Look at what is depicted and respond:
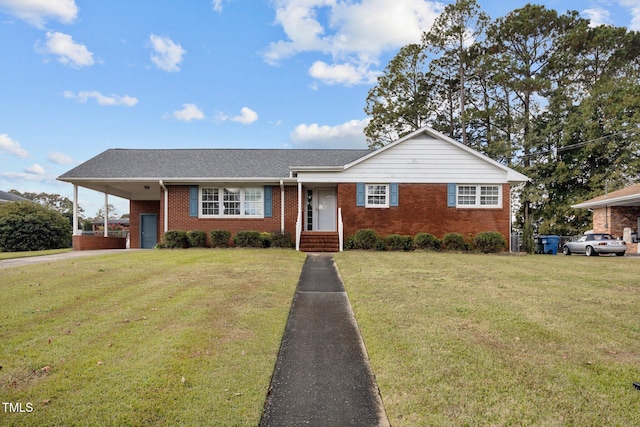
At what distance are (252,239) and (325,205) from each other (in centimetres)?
416

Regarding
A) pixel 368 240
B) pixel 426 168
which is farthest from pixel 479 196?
pixel 368 240

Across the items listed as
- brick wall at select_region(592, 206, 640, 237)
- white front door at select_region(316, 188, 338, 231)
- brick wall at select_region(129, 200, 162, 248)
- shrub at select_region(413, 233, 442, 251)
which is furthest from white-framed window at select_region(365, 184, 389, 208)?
brick wall at select_region(592, 206, 640, 237)

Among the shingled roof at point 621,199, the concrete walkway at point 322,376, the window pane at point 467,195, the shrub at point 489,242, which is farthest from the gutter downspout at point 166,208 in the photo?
the shingled roof at point 621,199

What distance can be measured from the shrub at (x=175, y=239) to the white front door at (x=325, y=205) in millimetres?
6423

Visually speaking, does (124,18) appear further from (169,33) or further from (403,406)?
(403,406)

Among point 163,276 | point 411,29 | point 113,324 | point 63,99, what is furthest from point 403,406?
point 411,29

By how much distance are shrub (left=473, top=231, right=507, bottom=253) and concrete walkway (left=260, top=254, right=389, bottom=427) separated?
484 inches

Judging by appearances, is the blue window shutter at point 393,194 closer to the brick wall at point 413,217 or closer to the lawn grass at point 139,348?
the brick wall at point 413,217

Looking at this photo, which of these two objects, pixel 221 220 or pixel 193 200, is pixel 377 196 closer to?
pixel 221 220

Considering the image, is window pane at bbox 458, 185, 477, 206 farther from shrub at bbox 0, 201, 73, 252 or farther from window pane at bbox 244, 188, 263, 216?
shrub at bbox 0, 201, 73, 252

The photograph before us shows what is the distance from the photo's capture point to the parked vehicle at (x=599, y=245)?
1839cm

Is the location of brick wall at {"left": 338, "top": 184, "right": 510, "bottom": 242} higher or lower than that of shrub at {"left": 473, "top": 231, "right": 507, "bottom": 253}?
higher

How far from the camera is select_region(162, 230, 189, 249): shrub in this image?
16953mm

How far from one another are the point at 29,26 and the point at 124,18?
11.8 ft
